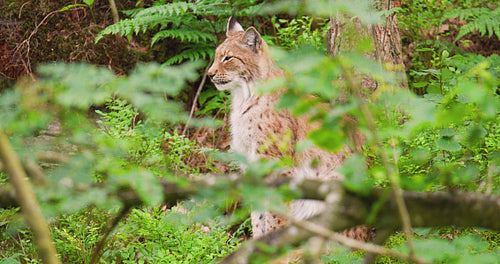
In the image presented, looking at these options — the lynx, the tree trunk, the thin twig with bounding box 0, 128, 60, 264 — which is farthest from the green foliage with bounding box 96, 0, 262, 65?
the thin twig with bounding box 0, 128, 60, 264

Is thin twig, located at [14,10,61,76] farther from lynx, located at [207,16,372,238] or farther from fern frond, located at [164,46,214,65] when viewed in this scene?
lynx, located at [207,16,372,238]

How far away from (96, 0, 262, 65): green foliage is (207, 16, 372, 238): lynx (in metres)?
1.21

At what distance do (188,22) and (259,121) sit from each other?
252 centimetres

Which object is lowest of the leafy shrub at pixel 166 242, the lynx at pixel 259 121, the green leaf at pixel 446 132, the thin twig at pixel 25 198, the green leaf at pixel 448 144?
the leafy shrub at pixel 166 242

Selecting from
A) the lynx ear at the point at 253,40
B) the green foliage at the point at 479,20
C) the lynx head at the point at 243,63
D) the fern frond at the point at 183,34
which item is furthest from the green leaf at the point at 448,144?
the fern frond at the point at 183,34

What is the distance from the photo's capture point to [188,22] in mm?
6449

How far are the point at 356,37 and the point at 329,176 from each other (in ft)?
9.53

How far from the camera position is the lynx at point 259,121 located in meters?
4.29

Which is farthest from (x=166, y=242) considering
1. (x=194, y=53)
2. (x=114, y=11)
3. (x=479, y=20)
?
(x=479, y=20)

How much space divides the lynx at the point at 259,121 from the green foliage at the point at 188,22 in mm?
1211

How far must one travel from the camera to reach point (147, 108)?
4.66 ft

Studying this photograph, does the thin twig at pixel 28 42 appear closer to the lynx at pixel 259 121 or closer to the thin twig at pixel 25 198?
the lynx at pixel 259 121

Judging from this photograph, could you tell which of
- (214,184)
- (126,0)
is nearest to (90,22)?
(126,0)

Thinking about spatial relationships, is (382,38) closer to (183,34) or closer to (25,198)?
(183,34)
